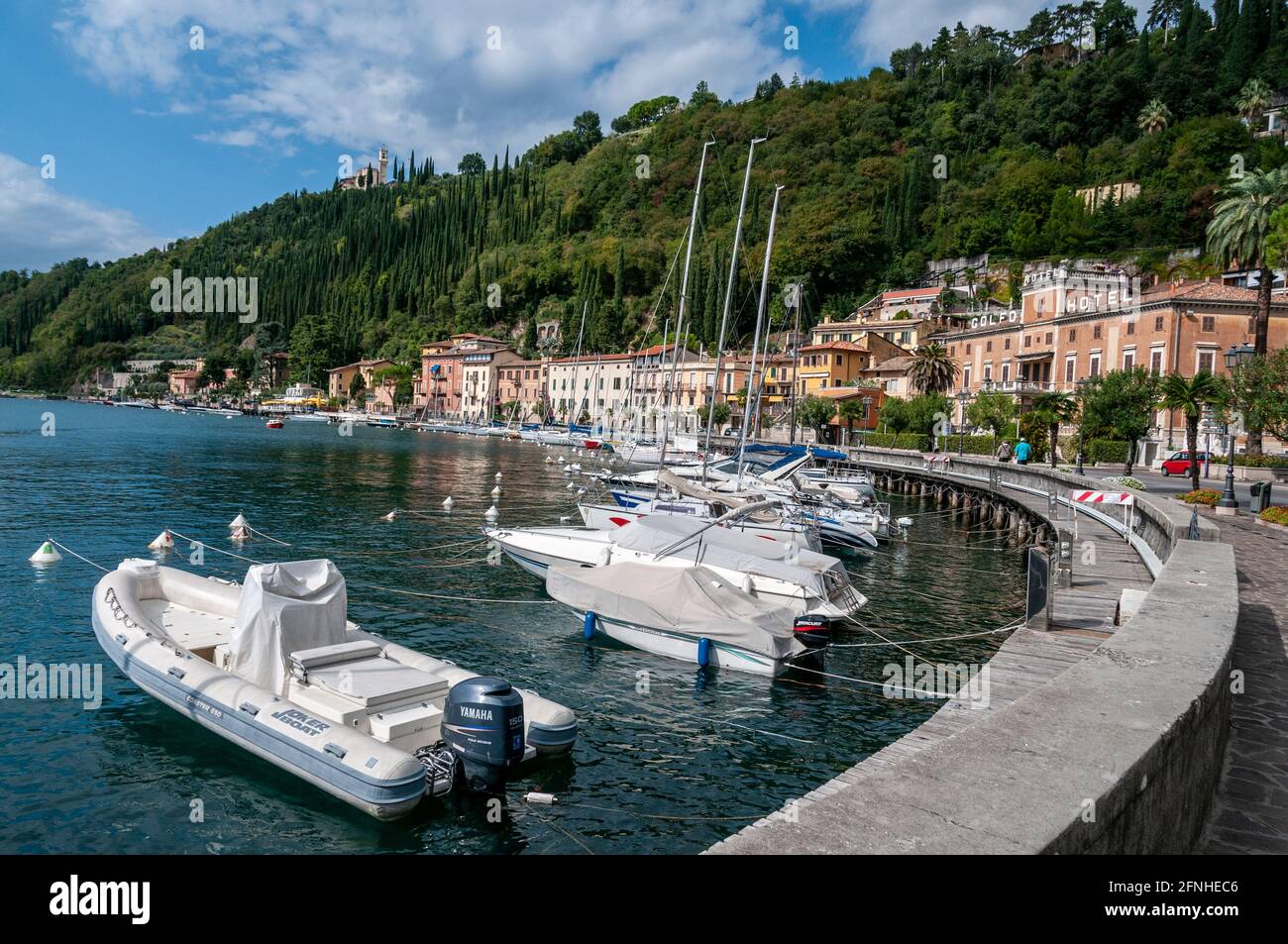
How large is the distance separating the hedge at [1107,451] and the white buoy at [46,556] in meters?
55.5

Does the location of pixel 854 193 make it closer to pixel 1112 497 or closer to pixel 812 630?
pixel 1112 497

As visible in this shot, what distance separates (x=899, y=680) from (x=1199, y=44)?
5221 inches

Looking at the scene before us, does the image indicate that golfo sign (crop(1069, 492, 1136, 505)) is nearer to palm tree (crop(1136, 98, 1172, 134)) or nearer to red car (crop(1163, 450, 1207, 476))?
red car (crop(1163, 450, 1207, 476))

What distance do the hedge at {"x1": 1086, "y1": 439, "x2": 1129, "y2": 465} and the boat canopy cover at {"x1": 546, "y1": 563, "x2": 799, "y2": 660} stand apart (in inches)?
1783

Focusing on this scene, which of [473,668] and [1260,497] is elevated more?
[1260,497]

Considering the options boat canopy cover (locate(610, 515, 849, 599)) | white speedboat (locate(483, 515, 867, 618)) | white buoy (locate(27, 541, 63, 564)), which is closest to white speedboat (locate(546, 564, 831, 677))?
white speedboat (locate(483, 515, 867, 618))

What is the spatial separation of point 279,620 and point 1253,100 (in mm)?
127018

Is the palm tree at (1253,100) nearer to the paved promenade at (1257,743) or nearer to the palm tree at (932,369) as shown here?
the palm tree at (932,369)

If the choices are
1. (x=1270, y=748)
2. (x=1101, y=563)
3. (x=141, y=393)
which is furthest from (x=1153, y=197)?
(x=141, y=393)

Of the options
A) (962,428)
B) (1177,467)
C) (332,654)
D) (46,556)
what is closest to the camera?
(332,654)

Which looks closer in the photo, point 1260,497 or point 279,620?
point 279,620

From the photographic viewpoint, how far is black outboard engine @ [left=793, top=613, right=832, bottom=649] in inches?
695

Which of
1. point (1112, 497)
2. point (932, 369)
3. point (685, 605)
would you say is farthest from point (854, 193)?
point (685, 605)

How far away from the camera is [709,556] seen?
20.1 meters
